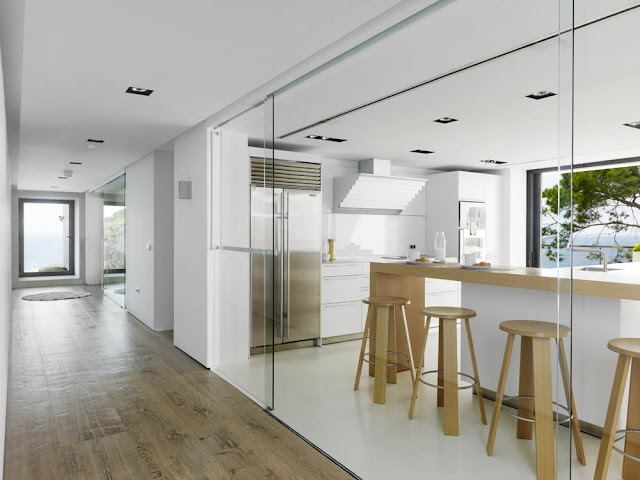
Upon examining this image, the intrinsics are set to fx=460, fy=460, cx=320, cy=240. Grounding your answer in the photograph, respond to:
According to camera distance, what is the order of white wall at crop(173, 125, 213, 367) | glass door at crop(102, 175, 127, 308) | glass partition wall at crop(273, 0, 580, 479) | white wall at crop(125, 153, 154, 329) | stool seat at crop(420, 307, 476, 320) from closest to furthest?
glass partition wall at crop(273, 0, 580, 479)
stool seat at crop(420, 307, 476, 320)
white wall at crop(173, 125, 213, 367)
white wall at crop(125, 153, 154, 329)
glass door at crop(102, 175, 127, 308)

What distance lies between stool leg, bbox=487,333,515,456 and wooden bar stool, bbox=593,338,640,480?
1.99ft

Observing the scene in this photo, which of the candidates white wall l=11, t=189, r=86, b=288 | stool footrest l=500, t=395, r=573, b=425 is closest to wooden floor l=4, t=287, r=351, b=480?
stool footrest l=500, t=395, r=573, b=425

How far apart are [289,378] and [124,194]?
526 cm

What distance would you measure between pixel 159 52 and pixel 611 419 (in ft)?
8.98

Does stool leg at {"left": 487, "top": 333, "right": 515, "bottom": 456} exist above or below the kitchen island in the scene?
below

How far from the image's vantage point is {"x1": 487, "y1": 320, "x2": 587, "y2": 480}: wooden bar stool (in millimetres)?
Result: 1620

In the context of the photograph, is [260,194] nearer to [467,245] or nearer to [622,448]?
[467,245]

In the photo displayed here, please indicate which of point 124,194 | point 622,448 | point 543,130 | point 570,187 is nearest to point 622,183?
point 570,187

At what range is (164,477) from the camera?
2438 millimetres

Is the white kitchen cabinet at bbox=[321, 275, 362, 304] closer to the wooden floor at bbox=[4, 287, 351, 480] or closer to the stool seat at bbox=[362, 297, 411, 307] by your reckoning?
the stool seat at bbox=[362, 297, 411, 307]

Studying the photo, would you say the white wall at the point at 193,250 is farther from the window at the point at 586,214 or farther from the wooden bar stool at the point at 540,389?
the window at the point at 586,214

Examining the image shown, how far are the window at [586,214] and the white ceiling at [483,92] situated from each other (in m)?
0.06

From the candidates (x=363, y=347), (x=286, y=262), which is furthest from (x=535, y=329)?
(x=286, y=262)

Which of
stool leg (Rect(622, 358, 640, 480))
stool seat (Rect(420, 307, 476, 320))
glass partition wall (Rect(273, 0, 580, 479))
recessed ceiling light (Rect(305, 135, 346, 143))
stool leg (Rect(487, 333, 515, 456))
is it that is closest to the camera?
stool leg (Rect(622, 358, 640, 480))
